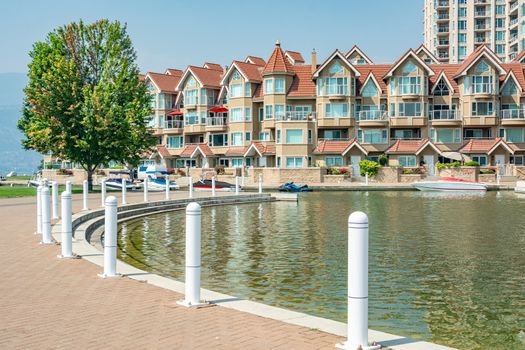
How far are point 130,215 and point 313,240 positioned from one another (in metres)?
10.9

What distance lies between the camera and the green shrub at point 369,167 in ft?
221

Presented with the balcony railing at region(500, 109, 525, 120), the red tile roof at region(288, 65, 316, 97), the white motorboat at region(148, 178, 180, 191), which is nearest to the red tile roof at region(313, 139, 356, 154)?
the red tile roof at region(288, 65, 316, 97)

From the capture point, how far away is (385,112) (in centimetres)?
7362

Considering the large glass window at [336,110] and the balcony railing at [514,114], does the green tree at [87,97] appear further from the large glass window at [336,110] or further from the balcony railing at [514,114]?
the balcony railing at [514,114]

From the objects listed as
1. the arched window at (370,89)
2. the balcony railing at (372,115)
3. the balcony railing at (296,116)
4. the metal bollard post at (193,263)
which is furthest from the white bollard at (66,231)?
the arched window at (370,89)

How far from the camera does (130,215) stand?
28.1m

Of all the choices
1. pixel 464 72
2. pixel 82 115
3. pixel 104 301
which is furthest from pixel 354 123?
pixel 104 301

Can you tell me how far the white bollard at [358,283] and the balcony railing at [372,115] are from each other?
67.7 m

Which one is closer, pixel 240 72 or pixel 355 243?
pixel 355 243

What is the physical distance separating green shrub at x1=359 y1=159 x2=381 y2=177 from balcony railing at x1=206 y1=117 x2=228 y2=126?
889 inches

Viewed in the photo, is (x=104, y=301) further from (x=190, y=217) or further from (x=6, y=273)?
(x=6, y=273)

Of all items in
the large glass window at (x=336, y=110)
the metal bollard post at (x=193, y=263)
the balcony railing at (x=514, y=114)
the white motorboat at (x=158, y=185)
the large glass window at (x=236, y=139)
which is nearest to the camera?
the metal bollard post at (x=193, y=263)

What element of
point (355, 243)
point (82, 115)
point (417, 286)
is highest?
point (82, 115)

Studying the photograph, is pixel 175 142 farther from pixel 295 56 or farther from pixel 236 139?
pixel 295 56
